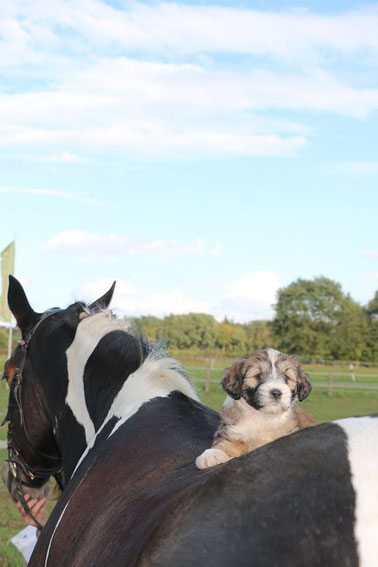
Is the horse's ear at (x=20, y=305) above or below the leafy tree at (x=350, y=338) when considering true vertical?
below

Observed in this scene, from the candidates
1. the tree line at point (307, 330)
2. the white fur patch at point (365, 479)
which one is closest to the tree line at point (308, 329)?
the tree line at point (307, 330)

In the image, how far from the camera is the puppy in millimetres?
2943

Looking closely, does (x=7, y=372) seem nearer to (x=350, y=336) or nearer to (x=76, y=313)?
(x=76, y=313)

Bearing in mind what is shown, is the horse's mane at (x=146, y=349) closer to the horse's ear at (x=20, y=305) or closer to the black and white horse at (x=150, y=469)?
the black and white horse at (x=150, y=469)

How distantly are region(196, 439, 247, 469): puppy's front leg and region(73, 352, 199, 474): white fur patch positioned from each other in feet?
2.19

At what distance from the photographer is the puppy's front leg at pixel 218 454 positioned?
2.50m

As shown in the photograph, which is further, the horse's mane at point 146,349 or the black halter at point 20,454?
the black halter at point 20,454

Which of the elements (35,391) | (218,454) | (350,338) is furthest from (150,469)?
(350,338)

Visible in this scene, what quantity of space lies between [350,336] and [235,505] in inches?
2761

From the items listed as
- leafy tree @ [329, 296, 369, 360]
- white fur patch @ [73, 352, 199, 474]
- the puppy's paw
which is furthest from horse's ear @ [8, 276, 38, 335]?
leafy tree @ [329, 296, 369, 360]

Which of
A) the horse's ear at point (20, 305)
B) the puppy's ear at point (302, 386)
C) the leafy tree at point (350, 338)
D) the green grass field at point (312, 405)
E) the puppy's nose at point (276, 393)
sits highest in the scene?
the leafy tree at point (350, 338)

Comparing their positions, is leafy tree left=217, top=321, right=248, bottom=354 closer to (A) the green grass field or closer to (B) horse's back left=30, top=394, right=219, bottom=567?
(A) the green grass field

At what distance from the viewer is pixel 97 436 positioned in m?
3.55

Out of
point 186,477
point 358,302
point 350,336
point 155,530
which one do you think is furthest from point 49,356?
point 358,302
